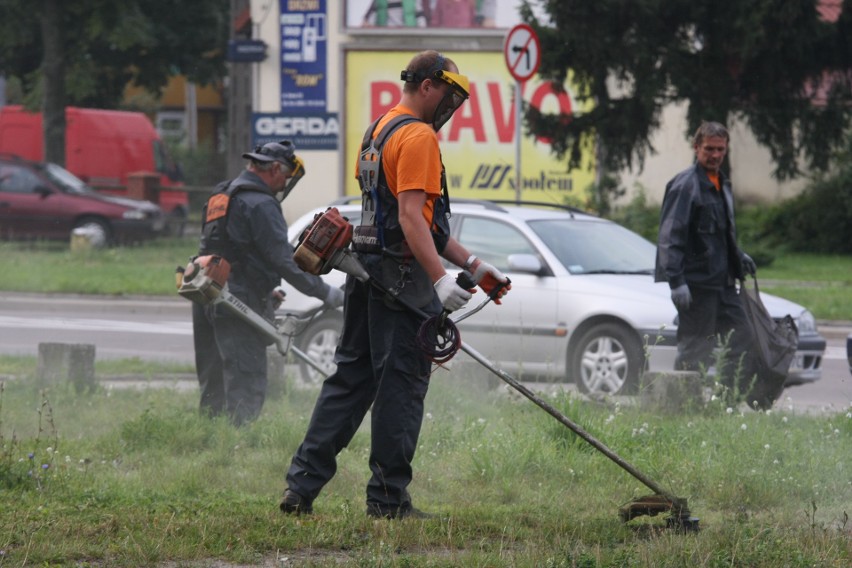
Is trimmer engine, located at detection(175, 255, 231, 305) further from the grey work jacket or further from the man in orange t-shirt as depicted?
the grey work jacket

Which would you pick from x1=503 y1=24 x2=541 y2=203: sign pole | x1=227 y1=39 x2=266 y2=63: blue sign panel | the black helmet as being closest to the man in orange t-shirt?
the black helmet

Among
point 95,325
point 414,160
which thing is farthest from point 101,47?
point 414,160

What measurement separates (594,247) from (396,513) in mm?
5955

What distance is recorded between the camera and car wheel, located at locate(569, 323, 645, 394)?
A: 32.5 ft

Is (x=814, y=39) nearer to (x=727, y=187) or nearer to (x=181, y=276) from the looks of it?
(x=727, y=187)

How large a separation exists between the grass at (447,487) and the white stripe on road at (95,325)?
17.9 ft

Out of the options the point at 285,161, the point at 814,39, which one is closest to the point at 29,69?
the point at 814,39

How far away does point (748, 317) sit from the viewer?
28.1 feet

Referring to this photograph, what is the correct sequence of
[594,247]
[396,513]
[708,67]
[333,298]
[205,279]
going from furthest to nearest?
[708,67] → [594,247] → [333,298] → [205,279] → [396,513]

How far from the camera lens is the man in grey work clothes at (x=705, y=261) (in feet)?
27.4

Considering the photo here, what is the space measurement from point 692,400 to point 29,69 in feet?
103

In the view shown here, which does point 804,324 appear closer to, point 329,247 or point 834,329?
point 834,329

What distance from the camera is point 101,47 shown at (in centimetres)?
3155

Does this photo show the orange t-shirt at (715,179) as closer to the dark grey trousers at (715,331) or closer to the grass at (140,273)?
the dark grey trousers at (715,331)
